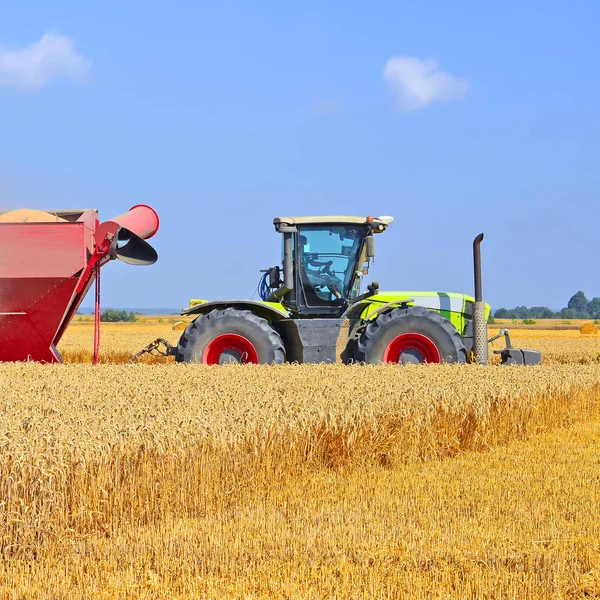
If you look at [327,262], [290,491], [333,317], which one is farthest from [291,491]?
[327,262]

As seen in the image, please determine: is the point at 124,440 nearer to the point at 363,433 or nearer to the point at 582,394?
the point at 363,433

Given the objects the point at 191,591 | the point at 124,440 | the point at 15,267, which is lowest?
the point at 191,591

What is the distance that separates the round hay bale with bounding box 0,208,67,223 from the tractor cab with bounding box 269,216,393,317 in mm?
3148

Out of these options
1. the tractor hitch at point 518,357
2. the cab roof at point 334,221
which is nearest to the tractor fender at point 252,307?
the cab roof at point 334,221

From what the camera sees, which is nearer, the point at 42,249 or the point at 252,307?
the point at 42,249

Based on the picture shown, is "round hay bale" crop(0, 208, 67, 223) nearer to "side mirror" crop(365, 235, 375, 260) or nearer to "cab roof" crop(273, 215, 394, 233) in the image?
"cab roof" crop(273, 215, 394, 233)

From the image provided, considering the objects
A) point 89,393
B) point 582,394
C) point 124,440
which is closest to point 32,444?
point 124,440

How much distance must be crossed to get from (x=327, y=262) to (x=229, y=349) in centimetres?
179

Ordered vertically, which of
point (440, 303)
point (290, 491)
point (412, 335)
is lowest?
point (290, 491)

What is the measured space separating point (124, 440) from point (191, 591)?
152 centimetres

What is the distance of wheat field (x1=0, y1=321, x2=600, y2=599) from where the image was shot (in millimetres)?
3990

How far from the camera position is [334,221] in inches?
438

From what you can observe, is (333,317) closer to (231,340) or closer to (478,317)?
(231,340)

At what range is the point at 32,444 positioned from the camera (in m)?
4.80
